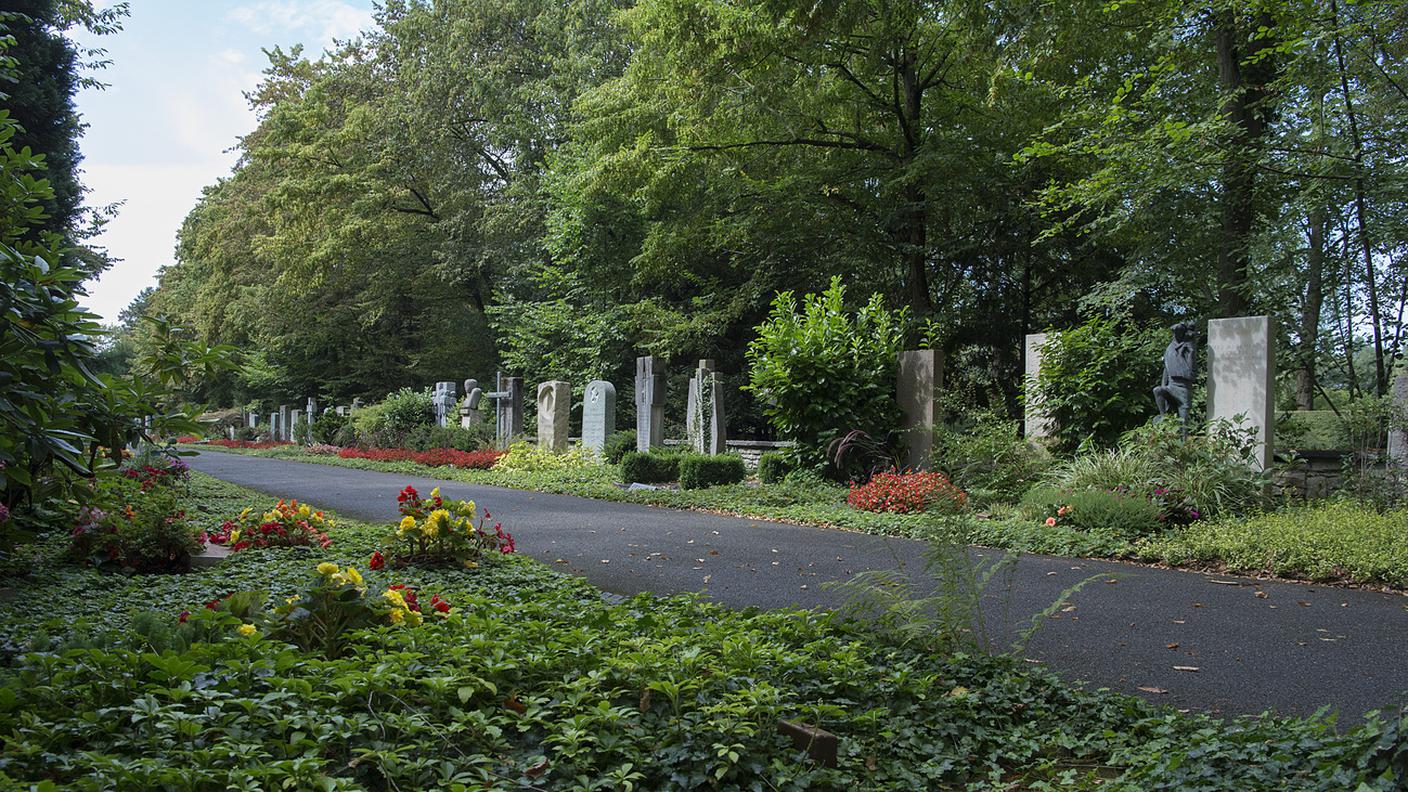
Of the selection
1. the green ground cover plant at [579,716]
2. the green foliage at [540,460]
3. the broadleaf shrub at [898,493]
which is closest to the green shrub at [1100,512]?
the broadleaf shrub at [898,493]

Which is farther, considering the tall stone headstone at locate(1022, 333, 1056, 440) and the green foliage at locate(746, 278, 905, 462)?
the green foliage at locate(746, 278, 905, 462)

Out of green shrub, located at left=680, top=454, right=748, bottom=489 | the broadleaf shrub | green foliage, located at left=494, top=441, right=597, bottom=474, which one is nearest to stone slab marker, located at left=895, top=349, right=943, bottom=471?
the broadleaf shrub

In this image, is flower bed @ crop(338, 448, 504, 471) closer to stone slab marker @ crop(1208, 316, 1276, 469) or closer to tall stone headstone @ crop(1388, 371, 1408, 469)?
stone slab marker @ crop(1208, 316, 1276, 469)

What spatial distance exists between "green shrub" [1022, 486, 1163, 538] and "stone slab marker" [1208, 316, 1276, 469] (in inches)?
69.2

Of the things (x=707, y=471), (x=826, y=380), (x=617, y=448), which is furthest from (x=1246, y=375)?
(x=617, y=448)

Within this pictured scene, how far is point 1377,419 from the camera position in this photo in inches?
366

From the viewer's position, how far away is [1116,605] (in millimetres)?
5676

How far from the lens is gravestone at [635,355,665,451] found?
17.9 m

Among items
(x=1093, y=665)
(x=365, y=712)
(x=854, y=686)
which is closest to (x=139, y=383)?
(x=365, y=712)

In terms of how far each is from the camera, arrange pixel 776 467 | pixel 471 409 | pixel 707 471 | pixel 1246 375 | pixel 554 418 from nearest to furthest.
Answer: pixel 1246 375
pixel 776 467
pixel 707 471
pixel 554 418
pixel 471 409

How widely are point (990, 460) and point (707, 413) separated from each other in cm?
721

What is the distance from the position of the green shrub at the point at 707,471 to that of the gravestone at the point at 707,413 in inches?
97.0

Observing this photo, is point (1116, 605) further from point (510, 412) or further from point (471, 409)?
point (471, 409)

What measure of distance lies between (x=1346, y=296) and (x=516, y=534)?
1386 centimetres
